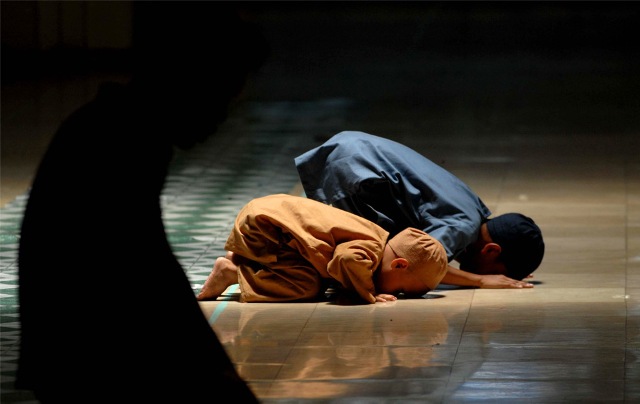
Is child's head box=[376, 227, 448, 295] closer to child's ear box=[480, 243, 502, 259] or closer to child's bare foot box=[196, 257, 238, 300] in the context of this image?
child's ear box=[480, 243, 502, 259]

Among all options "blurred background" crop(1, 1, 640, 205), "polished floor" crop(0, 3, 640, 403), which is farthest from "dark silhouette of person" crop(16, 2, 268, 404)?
"blurred background" crop(1, 1, 640, 205)

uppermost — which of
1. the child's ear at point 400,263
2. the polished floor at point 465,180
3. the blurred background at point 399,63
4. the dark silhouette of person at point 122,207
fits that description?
the dark silhouette of person at point 122,207

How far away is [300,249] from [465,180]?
3.63 m

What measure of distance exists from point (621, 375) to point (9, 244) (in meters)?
3.88

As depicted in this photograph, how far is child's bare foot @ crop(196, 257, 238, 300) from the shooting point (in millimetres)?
6473

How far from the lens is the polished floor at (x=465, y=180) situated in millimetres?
5238

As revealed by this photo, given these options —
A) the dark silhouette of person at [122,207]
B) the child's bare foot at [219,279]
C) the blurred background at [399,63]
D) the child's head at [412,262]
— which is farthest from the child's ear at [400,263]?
the blurred background at [399,63]

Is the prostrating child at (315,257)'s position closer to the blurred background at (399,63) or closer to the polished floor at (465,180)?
the polished floor at (465,180)

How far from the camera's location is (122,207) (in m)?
3.89

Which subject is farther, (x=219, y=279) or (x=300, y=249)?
(x=219, y=279)

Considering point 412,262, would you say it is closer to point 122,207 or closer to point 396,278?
point 396,278

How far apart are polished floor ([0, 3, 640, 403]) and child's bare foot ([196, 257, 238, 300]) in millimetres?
59

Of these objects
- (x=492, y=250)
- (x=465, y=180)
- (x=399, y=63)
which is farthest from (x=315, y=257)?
(x=399, y=63)

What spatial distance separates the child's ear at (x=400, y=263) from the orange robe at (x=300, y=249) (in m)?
0.07
